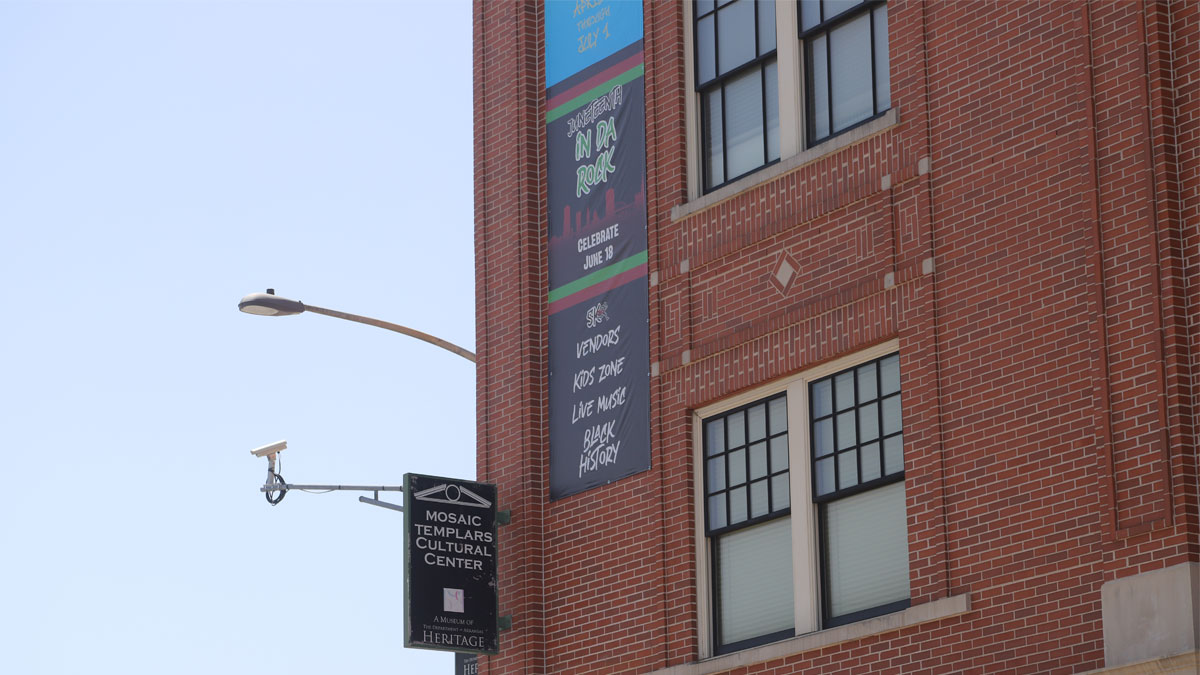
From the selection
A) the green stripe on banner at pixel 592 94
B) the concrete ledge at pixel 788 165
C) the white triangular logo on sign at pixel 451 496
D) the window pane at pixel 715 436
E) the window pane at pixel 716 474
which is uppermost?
the green stripe on banner at pixel 592 94

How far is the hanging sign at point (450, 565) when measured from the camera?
18.5m

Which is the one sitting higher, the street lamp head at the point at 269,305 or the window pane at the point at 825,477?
the street lamp head at the point at 269,305

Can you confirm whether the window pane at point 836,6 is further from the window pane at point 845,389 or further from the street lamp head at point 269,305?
the street lamp head at point 269,305

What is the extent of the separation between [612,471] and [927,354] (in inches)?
160

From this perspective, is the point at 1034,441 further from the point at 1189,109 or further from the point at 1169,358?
the point at 1189,109

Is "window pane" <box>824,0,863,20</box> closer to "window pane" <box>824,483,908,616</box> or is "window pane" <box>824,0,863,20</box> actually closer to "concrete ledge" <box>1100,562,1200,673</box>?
"window pane" <box>824,483,908,616</box>

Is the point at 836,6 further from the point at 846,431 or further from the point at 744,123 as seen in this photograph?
the point at 846,431

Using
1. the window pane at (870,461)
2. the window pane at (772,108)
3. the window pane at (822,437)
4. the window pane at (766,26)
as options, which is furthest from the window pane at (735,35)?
the window pane at (870,461)

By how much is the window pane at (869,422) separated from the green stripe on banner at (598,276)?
10.7ft

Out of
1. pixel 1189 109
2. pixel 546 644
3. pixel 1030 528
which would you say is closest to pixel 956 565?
pixel 1030 528

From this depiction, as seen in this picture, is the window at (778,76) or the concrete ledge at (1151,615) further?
the window at (778,76)

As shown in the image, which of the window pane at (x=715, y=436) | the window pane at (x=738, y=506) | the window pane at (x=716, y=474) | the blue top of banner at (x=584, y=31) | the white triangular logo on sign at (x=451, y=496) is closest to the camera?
the window pane at (x=738, y=506)

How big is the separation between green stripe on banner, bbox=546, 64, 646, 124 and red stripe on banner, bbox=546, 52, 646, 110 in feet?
0.12

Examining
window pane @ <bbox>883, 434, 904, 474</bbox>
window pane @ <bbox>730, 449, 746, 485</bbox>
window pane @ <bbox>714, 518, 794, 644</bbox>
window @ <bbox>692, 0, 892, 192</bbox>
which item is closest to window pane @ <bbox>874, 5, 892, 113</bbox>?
window @ <bbox>692, 0, 892, 192</bbox>
